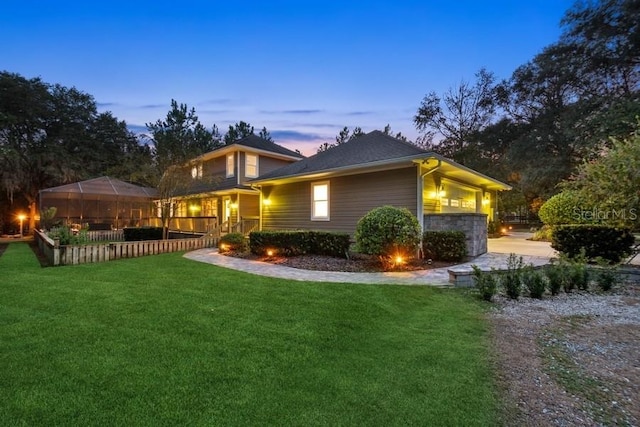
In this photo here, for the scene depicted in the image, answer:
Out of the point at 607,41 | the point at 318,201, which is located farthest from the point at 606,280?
the point at 607,41

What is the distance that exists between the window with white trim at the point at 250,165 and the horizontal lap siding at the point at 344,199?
10.8 feet

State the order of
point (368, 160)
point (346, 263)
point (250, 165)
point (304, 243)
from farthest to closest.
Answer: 1. point (250, 165)
2. point (368, 160)
3. point (304, 243)
4. point (346, 263)

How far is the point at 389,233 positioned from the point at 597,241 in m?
5.07

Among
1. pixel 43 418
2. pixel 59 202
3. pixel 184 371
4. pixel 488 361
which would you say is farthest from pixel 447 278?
pixel 59 202

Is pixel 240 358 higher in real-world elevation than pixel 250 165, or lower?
lower

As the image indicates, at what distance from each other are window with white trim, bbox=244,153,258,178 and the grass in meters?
12.1

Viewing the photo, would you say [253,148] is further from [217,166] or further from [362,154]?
[362,154]

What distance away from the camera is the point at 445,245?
8883mm

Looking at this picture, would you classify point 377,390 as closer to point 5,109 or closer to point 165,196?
point 165,196

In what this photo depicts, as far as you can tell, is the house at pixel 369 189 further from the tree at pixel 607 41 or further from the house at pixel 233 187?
the tree at pixel 607 41

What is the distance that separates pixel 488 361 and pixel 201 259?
27.4 ft

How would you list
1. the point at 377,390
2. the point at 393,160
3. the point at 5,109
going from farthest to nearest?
the point at 5,109, the point at 393,160, the point at 377,390

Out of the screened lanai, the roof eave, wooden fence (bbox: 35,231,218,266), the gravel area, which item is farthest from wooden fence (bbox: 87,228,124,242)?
the gravel area

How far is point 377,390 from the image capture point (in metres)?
2.51
